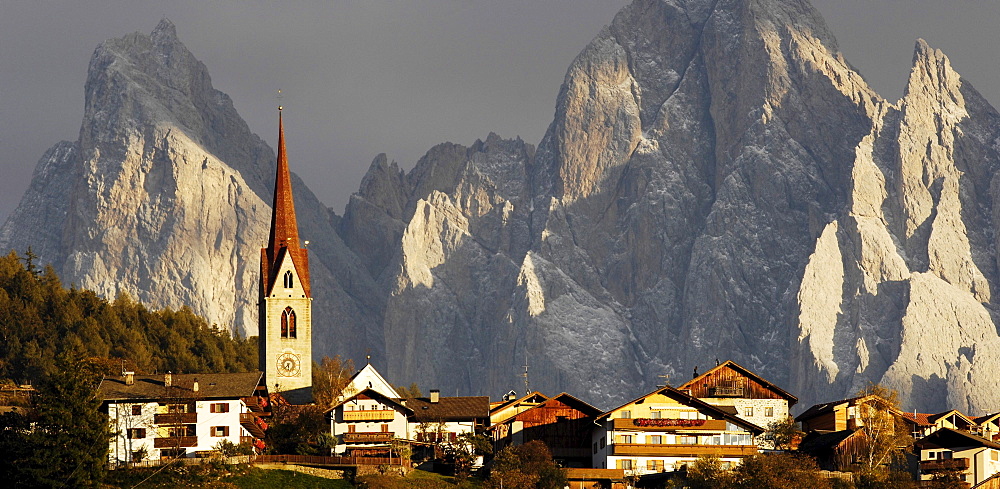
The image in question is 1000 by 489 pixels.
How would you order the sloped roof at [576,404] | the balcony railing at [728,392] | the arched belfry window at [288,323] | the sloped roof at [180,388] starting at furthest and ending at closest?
the arched belfry window at [288,323]
the balcony railing at [728,392]
the sloped roof at [576,404]
the sloped roof at [180,388]

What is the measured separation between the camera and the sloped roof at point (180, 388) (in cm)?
11594

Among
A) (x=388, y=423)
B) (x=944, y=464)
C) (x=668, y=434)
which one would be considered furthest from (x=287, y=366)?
(x=944, y=464)

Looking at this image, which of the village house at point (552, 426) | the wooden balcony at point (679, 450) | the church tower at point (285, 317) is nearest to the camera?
the wooden balcony at point (679, 450)

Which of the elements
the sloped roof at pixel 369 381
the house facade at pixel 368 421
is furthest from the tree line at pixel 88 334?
the house facade at pixel 368 421

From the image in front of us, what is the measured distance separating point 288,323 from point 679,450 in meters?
42.8

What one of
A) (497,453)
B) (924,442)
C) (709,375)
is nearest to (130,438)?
(497,453)

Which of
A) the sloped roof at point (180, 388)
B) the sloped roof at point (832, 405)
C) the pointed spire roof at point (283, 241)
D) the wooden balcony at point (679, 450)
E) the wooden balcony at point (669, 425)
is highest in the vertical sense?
the pointed spire roof at point (283, 241)

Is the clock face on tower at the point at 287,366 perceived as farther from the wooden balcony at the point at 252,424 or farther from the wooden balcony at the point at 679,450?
the wooden balcony at the point at 679,450

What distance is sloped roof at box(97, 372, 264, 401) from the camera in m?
116

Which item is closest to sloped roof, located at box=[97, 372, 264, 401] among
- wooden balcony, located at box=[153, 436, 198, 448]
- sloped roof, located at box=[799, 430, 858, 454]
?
wooden balcony, located at box=[153, 436, 198, 448]

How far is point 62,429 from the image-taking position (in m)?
99.9

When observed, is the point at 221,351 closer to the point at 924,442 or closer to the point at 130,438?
the point at 130,438

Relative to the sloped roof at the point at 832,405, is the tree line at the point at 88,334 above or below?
above

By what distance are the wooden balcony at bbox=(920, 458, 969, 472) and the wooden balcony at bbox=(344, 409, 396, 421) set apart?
37.6m
